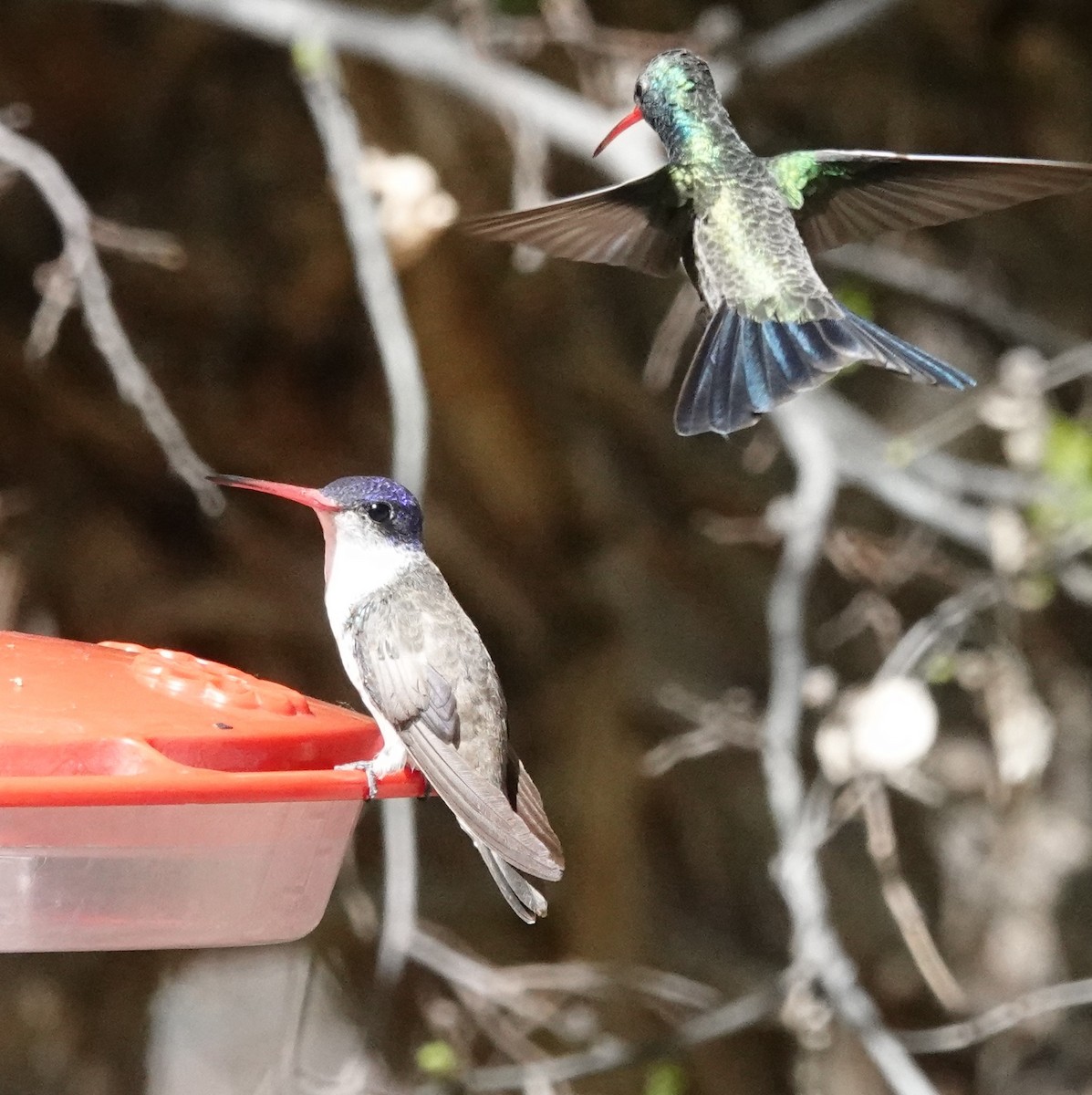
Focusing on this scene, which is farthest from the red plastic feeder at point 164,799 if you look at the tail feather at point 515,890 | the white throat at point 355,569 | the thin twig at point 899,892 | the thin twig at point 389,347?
the thin twig at point 899,892

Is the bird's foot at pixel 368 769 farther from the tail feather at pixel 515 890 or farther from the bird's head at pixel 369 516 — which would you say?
the bird's head at pixel 369 516

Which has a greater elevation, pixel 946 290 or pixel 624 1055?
pixel 946 290

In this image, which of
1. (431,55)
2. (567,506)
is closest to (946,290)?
(567,506)

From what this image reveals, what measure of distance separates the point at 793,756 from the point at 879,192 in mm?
1055

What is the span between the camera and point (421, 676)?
72.0 inches

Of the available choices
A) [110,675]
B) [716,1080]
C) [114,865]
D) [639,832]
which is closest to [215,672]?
[110,675]

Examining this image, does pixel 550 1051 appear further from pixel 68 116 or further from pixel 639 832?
pixel 68 116

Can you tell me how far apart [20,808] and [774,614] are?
1554 mm

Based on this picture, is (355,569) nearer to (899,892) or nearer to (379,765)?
(379,765)

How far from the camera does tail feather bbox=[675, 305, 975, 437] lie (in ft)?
5.29

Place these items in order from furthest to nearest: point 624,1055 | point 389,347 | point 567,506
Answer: point 567,506 → point 624,1055 → point 389,347

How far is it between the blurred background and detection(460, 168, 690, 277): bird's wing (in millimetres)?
1531

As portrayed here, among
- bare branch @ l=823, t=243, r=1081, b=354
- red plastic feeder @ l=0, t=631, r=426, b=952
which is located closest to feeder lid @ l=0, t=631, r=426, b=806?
red plastic feeder @ l=0, t=631, r=426, b=952

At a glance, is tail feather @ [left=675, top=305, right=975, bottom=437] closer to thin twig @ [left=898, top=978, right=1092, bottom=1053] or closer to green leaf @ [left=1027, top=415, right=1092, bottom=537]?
green leaf @ [left=1027, top=415, right=1092, bottom=537]
